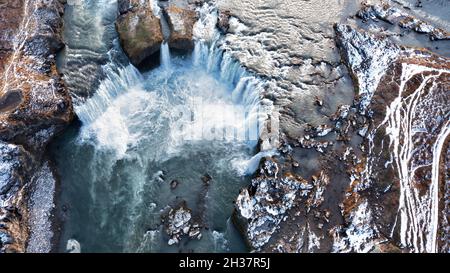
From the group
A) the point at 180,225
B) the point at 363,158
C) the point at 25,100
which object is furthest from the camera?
the point at 25,100

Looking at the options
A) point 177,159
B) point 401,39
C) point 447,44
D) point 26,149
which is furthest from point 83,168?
point 447,44

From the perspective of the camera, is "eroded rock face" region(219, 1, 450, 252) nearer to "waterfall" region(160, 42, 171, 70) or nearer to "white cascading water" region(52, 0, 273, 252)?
"white cascading water" region(52, 0, 273, 252)

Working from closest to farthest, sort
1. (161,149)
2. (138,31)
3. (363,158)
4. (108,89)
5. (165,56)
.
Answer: (363,158)
(161,149)
(108,89)
(138,31)
(165,56)

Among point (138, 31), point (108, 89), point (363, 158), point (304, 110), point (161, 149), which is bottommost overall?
point (161, 149)

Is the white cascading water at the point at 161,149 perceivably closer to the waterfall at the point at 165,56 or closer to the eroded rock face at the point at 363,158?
the waterfall at the point at 165,56

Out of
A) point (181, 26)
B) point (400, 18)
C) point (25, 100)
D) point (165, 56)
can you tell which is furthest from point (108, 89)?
point (400, 18)

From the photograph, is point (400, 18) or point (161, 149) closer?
point (161, 149)

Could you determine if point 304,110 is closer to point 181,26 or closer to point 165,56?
point 165,56
